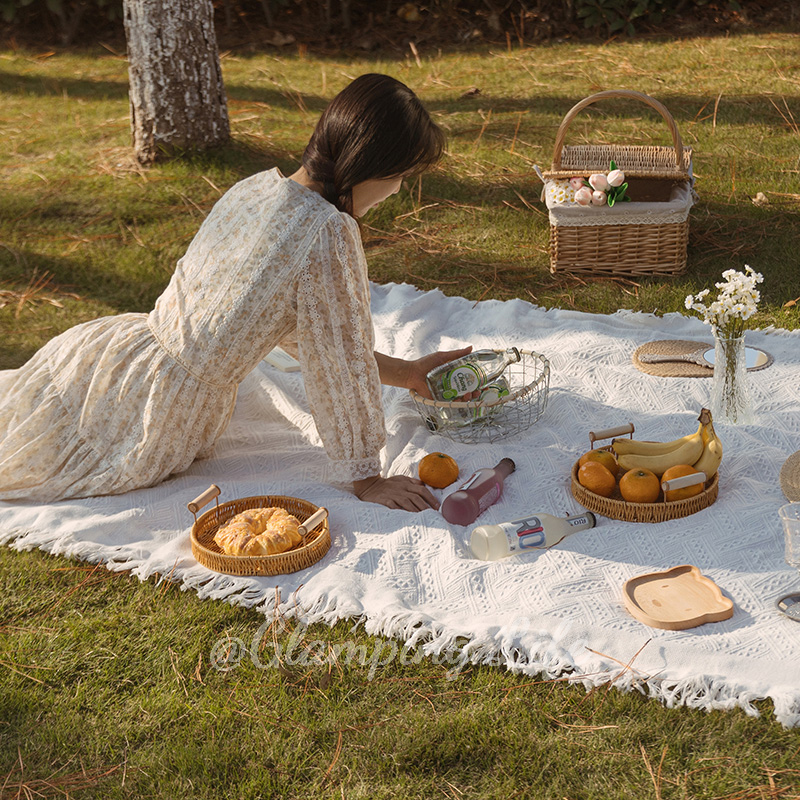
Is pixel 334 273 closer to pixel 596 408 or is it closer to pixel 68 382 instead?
pixel 68 382

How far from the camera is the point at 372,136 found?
2809mm

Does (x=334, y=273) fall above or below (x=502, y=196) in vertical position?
above

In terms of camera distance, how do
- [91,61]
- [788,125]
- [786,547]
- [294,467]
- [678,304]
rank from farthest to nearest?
[91,61], [788,125], [678,304], [294,467], [786,547]

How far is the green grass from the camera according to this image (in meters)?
2.20

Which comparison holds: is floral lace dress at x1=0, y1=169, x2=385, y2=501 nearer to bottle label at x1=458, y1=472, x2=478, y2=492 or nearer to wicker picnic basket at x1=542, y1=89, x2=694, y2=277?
bottle label at x1=458, y1=472, x2=478, y2=492

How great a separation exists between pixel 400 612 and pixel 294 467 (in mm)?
981

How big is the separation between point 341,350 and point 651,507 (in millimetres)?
1098

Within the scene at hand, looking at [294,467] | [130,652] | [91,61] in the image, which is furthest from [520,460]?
[91,61]

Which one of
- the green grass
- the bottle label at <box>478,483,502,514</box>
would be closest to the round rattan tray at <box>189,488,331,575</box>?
the green grass

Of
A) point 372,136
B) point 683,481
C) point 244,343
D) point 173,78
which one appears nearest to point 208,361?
point 244,343

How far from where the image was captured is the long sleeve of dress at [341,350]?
290 centimetres

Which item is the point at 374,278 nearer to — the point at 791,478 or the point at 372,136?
the point at 372,136

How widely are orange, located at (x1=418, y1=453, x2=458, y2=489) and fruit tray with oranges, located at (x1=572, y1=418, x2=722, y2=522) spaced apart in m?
0.42

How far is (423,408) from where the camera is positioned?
3504 millimetres
